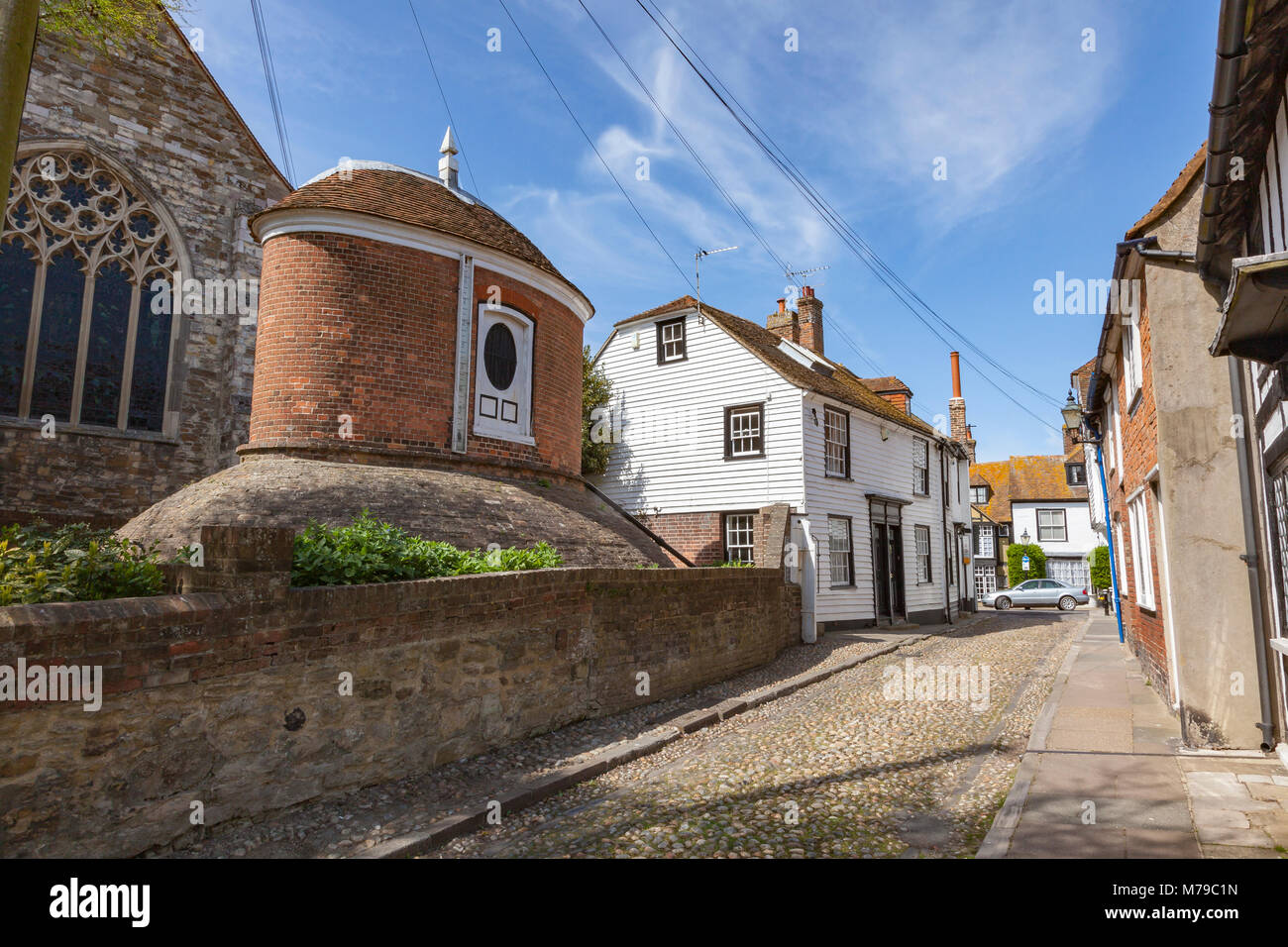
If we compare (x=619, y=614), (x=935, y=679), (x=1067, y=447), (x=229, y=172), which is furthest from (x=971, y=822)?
(x=1067, y=447)

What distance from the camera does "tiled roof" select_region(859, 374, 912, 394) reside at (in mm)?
27406

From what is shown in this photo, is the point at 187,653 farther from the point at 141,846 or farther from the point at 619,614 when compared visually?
the point at 619,614

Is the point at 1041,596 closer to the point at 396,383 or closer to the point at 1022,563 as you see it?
the point at 1022,563

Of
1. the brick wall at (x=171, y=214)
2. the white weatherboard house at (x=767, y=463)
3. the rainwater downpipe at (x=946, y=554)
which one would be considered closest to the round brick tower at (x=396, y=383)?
the brick wall at (x=171, y=214)

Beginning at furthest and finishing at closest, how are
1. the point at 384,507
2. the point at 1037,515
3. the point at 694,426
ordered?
the point at 1037,515, the point at 694,426, the point at 384,507

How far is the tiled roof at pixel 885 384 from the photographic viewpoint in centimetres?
2741

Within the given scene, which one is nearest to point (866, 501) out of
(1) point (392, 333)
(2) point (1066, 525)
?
(1) point (392, 333)

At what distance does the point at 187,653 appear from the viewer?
15.1 feet

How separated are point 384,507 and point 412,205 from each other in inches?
224

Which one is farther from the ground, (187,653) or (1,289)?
(1,289)

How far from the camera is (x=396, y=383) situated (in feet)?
34.3

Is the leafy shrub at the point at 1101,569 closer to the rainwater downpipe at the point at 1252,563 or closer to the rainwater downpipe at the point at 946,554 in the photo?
the rainwater downpipe at the point at 946,554

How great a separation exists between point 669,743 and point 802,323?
19405mm

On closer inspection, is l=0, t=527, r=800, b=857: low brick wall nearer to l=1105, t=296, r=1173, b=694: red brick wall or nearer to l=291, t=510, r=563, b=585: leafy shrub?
l=291, t=510, r=563, b=585: leafy shrub
